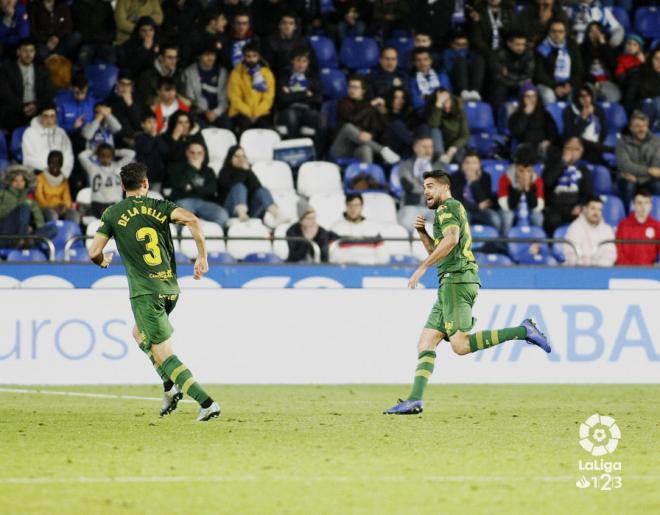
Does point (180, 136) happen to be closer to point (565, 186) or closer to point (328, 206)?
point (328, 206)

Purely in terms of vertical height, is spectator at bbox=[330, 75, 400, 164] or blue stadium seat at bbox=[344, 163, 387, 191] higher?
spectator at bbox=[330, 75, 400, 164]

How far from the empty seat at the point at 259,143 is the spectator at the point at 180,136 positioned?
101cm

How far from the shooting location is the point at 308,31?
65.2 feet

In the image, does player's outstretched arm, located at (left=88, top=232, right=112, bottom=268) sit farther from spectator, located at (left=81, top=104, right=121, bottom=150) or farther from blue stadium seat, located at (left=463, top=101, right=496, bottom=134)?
blue stadium seat, located at (left=463, top=101, right=496, bottom=134)

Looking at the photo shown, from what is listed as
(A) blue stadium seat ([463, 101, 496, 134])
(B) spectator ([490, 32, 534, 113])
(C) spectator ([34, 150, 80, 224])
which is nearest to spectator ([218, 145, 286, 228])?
(C) spectator ([34, 150, 80, 224])

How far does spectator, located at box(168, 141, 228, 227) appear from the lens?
1653cm

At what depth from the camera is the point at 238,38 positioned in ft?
62.2

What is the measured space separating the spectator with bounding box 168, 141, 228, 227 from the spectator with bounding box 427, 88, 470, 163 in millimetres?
3451

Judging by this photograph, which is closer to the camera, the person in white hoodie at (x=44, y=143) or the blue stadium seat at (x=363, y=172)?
the person in white hoodie at (x=44, y=143)

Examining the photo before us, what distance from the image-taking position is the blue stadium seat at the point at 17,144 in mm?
17281

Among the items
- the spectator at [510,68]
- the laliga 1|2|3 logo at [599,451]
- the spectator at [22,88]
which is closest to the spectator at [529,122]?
the spectator at [510,68]

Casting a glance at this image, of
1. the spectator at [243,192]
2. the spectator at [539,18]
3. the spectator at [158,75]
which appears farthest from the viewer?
the spectator at [539,18]

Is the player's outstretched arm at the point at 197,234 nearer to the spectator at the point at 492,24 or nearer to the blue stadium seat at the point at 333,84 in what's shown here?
the blue stadium seat at the point at 333,84

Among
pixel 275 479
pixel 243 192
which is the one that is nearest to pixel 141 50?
pixel 243 192
